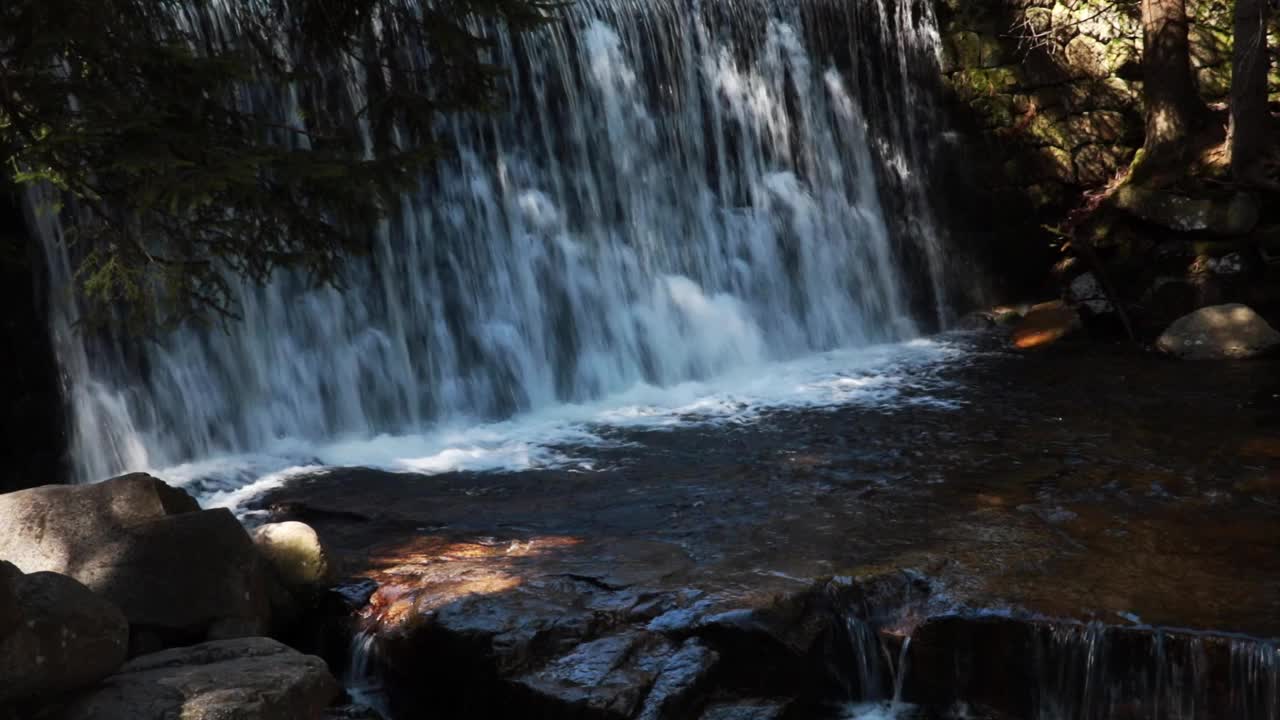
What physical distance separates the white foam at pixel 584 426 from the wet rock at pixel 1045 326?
753 mm

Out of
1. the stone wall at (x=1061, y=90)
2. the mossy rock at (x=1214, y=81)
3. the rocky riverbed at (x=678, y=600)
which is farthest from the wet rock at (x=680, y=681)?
the mossy rock at (x=1214, y=81)

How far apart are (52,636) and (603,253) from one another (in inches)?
Answer: 305

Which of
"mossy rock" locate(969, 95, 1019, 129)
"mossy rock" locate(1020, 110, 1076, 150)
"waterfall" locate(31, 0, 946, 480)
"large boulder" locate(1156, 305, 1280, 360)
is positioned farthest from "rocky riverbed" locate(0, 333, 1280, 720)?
"mossy rock" locate(969, 95, 1019, 129)

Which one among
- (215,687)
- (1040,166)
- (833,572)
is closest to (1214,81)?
(1040,166)

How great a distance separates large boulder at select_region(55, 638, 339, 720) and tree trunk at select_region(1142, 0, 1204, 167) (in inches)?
435

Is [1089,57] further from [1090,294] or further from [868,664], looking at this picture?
[868,664]

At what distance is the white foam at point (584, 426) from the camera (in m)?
8.81

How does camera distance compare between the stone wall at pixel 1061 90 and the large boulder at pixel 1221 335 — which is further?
the stone wall at pixel 1061 90

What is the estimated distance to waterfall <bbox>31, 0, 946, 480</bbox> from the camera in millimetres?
9586

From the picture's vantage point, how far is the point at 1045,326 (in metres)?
12.4

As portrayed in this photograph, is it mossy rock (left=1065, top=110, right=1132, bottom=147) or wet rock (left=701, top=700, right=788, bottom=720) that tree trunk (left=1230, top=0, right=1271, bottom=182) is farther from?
wet rock (left=701, top=700, right=788, bottom=720)

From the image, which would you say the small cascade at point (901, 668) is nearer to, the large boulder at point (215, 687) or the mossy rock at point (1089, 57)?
the large boulder at point (215, 687)

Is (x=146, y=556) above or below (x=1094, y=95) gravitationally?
below

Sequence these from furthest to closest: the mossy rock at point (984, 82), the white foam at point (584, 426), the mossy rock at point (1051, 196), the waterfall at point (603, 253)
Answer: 1. the mossy rock at point (984, 82)
2. the mossy rock at point (1051, 196)
3. the waterfall at point (603, 253)
4. the white foam at point (584, 426)
